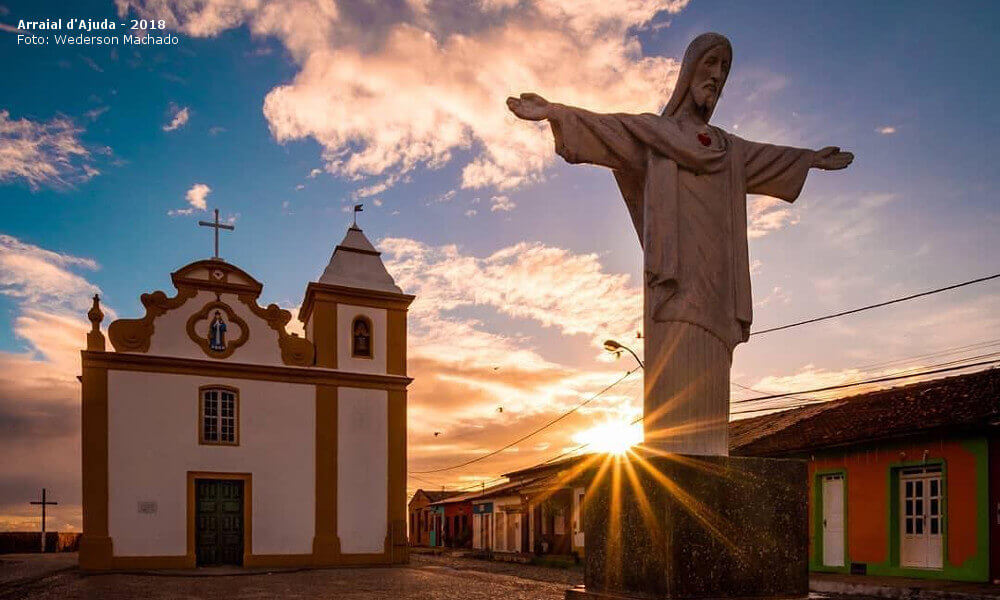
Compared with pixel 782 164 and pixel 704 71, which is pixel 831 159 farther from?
pixel 704 71

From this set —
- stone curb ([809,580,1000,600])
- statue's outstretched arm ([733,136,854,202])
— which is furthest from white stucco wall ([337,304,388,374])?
statue's outstretched arm ([733,136,854,202])

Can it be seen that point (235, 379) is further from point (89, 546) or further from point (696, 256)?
point (696, 256)

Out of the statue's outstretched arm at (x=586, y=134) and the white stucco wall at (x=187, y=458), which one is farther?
the white stucco wall at (x=187, y=458)

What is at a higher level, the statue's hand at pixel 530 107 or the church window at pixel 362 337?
the statue's hand at pixel 530 107

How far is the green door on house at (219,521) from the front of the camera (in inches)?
759

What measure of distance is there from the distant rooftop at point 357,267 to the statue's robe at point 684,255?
18.6m

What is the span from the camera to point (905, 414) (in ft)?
50.5

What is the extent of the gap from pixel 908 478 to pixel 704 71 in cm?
1349

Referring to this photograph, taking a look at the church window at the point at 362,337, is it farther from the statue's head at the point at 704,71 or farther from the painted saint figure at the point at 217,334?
the statue's head at the point at 704,71

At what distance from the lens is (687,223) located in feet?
12.1

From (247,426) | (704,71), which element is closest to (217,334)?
(247,426)

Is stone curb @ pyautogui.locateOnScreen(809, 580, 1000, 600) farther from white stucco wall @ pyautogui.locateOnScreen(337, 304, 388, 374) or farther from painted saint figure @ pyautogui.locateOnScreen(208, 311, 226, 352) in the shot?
painted saint figure @ pyautogui.locateOnScreen(208, 311, 226, 352)

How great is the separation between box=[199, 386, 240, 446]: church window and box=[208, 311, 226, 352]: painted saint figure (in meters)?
1.03

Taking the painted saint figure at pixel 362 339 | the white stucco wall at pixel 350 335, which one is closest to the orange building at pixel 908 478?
the white stucco wall at pixel 350 335
